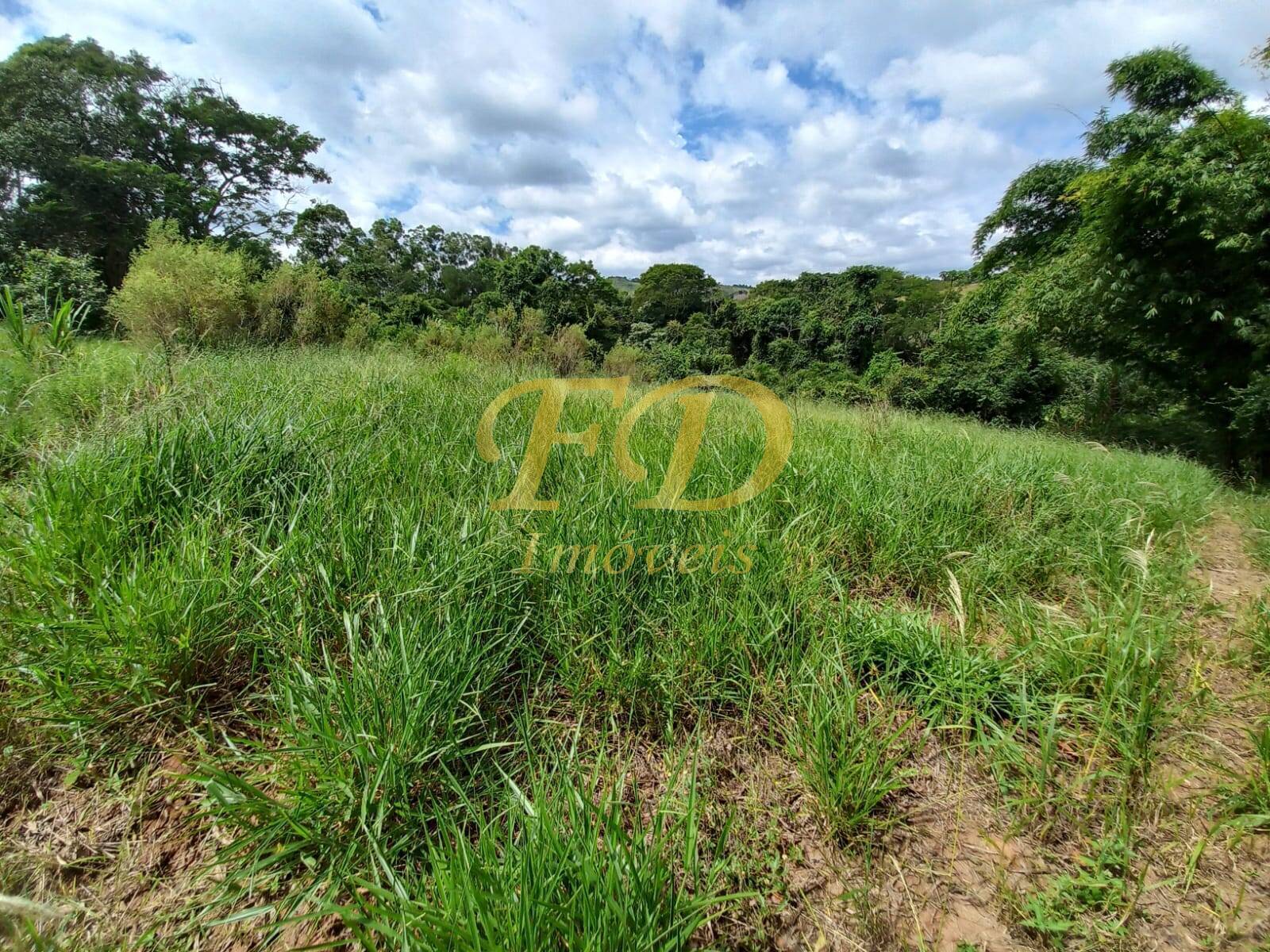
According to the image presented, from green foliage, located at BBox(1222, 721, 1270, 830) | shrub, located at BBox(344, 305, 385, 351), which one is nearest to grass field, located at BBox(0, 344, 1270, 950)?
green foliage, located at BBox(1222, 721, 1270, 830)

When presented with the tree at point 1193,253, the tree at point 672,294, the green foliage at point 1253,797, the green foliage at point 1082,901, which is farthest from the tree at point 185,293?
the tree at point 672,294

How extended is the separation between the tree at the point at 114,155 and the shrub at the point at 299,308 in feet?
33.0

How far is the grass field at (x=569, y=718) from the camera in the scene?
91cm

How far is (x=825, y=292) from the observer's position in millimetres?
39562

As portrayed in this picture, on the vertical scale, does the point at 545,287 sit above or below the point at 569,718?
above

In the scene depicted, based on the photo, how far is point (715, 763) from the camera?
4.07ft

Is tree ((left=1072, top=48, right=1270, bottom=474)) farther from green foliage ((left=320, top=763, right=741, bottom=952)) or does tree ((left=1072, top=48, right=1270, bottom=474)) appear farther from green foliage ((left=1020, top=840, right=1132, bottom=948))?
green foliage ((left=320, top=763, right=741, bottom=952))

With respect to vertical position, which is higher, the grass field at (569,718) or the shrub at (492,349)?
the shrub at (492,349)

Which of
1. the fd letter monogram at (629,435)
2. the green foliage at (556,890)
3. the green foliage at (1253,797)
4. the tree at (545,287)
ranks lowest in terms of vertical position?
the green foliage at (1253,797)

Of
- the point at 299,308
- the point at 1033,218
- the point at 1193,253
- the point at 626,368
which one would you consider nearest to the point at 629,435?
the point at 626,368

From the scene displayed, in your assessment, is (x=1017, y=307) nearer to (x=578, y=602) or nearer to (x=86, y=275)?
(x=578, y=602)

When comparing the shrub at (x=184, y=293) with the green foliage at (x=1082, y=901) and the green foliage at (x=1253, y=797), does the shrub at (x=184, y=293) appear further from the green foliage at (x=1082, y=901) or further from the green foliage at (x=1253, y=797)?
the green foliage at (x=1253, y=797)

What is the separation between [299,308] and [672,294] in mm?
43304

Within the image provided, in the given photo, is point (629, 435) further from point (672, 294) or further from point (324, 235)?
point (672, 294)
